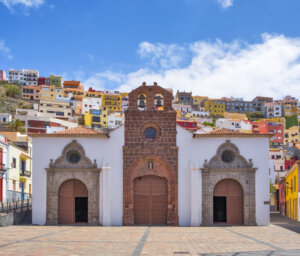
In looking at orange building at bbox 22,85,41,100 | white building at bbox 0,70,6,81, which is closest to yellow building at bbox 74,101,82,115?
orange building at bbox 22,85,41,100

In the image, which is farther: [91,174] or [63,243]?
[91,174]

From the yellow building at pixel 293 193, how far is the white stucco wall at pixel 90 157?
15679 millimetres

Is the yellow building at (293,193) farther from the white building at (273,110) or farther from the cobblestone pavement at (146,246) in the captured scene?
the white building at (273,110)

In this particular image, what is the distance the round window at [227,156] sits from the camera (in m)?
30.0

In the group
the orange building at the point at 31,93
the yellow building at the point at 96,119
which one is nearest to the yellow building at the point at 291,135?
the yellow building at the point at 96,119

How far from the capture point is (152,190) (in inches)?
1183

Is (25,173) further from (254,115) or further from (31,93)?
(254,115)

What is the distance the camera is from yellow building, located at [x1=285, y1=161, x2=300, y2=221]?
125 feet

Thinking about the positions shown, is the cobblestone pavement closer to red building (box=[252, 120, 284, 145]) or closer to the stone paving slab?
the stone paving slab

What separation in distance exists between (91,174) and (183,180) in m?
5.90

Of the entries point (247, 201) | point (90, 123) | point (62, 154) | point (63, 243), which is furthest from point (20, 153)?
point (90, 123)

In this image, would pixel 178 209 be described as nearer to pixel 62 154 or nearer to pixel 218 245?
pixel 62 154

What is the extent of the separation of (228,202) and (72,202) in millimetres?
10021

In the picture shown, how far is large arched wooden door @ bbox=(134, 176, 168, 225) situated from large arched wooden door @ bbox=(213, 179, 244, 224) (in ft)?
11.0
